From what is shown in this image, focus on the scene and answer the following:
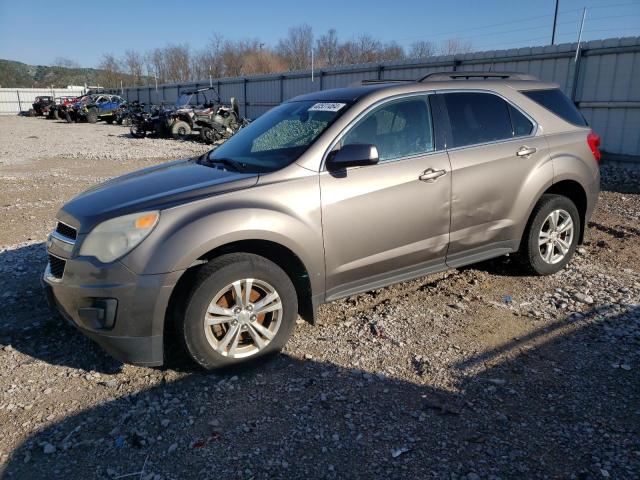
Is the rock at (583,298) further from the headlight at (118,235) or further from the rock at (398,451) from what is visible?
the headlight at (118,235)

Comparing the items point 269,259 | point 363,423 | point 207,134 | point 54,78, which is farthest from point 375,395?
point 54,78

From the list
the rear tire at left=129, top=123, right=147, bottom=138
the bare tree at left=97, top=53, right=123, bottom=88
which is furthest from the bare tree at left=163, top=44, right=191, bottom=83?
the rear tire at left=129, top=123, right=147, bottom=138

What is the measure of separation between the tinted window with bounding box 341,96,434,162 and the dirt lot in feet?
4.41

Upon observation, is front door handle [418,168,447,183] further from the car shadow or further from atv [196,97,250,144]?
atv [196,97,250,144]

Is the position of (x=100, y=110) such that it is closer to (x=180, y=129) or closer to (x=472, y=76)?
(x=180, y=129)

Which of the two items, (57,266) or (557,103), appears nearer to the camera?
(57,266)

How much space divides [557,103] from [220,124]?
50.8ft

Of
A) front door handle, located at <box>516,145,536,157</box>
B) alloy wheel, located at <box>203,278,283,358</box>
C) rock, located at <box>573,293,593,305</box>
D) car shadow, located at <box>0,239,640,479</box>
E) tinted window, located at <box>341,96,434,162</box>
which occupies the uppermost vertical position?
tinted window, located at <box>341,96,434,162</box>

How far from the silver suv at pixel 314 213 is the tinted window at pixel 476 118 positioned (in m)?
A: 0.01

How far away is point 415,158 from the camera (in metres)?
3.81

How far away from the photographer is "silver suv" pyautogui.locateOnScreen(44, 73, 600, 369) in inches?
116

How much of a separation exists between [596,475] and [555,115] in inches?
133

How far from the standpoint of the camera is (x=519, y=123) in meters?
4.44

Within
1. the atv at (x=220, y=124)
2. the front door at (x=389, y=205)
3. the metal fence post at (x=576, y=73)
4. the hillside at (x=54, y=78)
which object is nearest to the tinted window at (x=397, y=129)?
the front door at (x=389, y=205)
